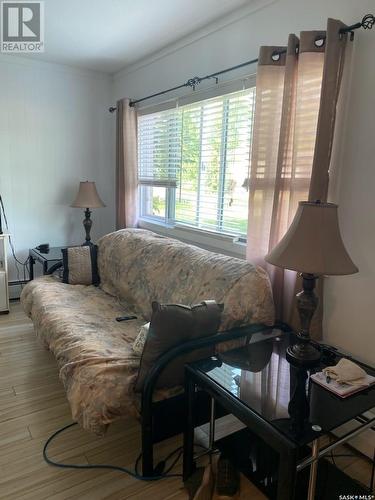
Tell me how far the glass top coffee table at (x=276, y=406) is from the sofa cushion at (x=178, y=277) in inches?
7.7

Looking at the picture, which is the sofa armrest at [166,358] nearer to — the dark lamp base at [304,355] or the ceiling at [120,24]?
the dark lamp base at [304,355]

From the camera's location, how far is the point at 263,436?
3.99 feet

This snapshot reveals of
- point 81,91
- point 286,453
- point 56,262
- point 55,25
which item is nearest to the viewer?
point 286,453

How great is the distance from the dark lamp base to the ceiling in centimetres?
215

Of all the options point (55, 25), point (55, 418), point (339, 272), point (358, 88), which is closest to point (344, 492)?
point (339, 272)

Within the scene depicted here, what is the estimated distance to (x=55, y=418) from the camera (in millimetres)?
2088

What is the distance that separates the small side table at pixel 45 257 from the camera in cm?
347

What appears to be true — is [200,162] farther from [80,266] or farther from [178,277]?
[80,266]

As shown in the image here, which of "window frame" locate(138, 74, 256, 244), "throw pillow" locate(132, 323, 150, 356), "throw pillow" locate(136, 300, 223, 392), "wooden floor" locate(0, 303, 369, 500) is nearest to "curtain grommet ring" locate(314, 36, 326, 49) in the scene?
"window frame" locate(138, 74, 256, 244)

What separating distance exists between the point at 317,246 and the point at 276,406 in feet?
2.02

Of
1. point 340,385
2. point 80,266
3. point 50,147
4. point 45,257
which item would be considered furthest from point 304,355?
point 50,147

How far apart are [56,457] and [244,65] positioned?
2515mm

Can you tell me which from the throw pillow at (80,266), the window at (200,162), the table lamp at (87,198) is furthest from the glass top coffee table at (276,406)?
the table lamp at (87,198)

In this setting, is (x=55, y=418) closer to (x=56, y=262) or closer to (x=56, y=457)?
(x=56, y=457)
